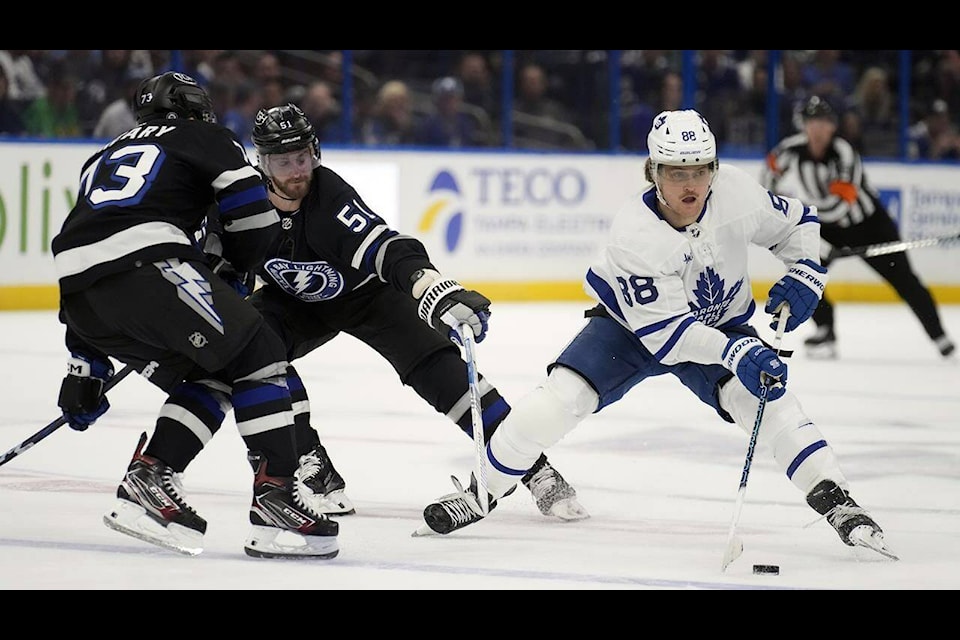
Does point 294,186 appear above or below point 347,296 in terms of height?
above

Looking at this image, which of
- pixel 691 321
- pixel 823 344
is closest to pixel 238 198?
pixel 691 321

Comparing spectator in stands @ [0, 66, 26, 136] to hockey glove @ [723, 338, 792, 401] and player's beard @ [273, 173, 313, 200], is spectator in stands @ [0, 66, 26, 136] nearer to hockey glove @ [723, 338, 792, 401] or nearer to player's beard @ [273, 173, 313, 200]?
player's beard @ [273, 173, 313, 200]

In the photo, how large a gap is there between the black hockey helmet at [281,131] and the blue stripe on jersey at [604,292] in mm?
708

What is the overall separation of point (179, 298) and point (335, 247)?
63cm

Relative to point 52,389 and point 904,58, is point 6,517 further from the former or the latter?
point 904,58

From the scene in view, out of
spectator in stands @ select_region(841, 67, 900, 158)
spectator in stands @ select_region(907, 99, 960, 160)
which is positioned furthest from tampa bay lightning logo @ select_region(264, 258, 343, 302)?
spectator in stands @ select_region(907, 99, 960, 160)

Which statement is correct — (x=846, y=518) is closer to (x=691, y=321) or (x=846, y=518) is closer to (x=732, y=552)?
(x=732, y=552)

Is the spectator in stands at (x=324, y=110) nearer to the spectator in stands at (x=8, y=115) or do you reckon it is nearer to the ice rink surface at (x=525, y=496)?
the spectator in stands at (x=8, y=115)

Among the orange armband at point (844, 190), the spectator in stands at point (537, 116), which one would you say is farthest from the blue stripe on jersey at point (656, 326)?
the spectator in stands at point (537, 116)

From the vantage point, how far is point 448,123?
984 centimetres

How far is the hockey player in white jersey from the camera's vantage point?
10.6 ft

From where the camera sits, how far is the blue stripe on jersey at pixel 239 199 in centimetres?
305

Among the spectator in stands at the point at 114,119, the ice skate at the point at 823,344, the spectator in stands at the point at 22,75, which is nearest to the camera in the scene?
the ice skate at the point at 823,344
